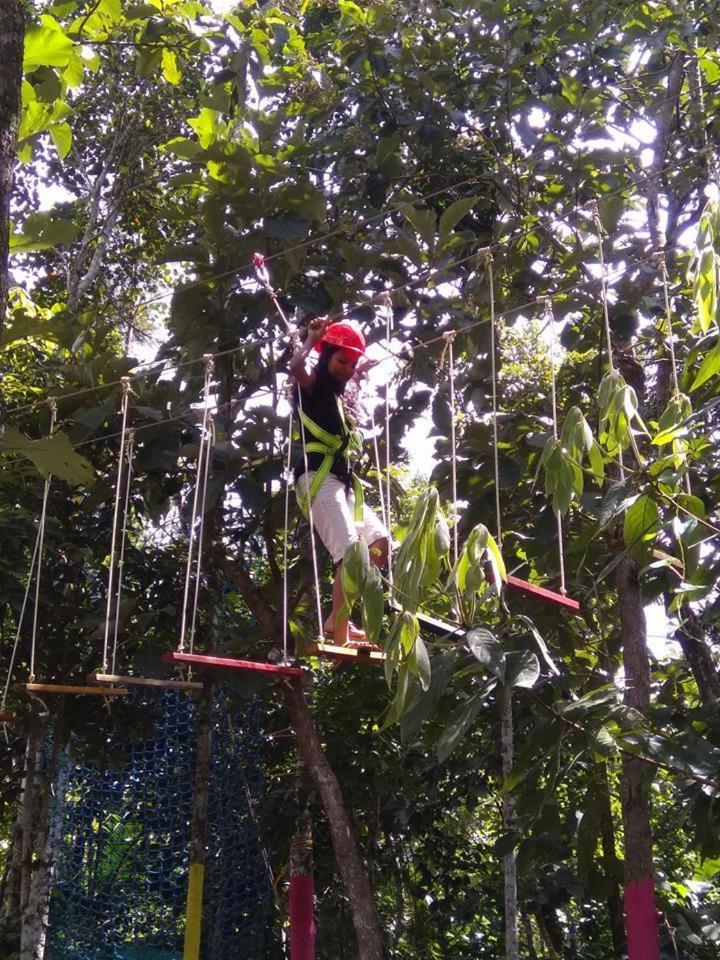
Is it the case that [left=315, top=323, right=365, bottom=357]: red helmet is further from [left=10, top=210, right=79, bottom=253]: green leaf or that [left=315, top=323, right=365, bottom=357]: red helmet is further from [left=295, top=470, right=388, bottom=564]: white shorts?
[left=10, top=210, right=79, bottom=253]: green leaf

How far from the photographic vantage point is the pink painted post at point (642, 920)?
3.43m

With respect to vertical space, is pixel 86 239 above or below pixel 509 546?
above

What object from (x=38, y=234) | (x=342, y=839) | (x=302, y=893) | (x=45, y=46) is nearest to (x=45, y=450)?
(x=38, y=234)

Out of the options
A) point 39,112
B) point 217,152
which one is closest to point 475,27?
point 217,152

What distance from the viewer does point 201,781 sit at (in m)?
4.61

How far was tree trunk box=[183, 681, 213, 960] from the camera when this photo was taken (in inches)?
169

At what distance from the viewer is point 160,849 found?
4969mm

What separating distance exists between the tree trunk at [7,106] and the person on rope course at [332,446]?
1.21 meters

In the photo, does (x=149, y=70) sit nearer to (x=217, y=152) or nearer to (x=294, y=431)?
(x=217, y=152)

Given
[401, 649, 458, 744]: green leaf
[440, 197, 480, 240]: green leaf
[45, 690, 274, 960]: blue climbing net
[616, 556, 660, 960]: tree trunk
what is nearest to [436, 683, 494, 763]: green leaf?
[401, 649, 458, 744]: green leaf

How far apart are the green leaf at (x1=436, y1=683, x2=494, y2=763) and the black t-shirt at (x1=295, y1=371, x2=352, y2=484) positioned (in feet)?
4.58

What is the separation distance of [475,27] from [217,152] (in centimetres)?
134

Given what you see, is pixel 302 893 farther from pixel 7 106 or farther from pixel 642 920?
pixel 7 106

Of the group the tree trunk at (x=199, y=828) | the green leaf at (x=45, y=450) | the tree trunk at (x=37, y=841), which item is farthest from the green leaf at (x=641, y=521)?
the tree trunk at (x=37, y=841)
